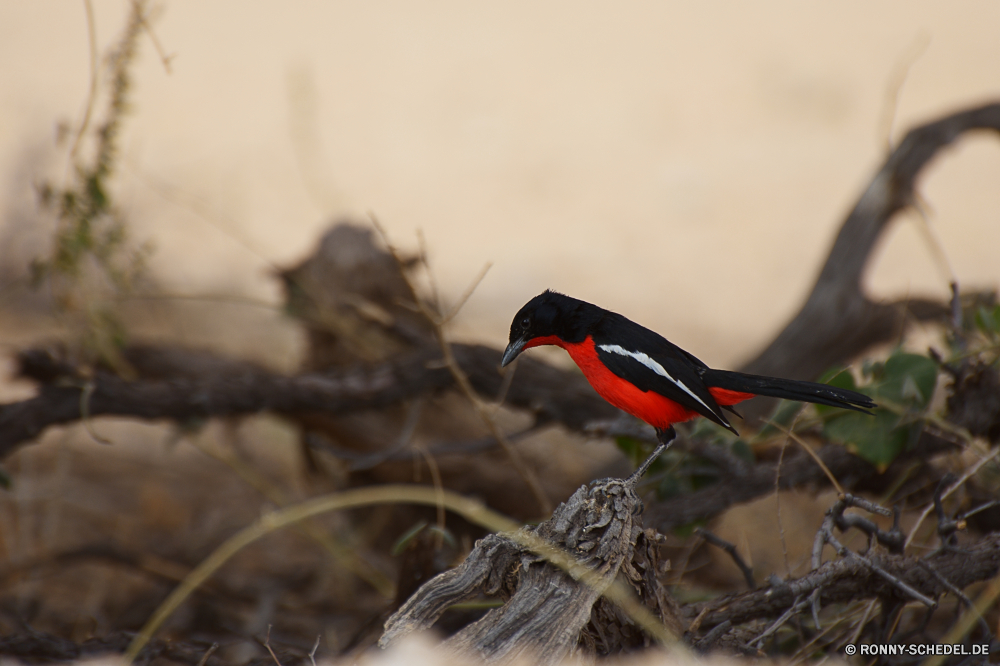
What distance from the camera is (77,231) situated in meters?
2.60

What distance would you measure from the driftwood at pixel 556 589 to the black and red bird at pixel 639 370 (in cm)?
27

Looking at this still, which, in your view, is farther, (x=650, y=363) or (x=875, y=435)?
(x=875, y=435)

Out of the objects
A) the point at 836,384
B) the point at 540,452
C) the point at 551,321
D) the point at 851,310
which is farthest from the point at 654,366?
the point at 540,452

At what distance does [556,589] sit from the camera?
1.41 meters

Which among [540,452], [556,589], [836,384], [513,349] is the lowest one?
[540,452]

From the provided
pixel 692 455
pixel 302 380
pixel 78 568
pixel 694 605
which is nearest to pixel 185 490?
pixel 78 568

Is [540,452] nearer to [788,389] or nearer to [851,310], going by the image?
[851,310]

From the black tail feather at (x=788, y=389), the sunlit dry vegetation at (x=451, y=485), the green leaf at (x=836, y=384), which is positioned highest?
the black tail feather at (x=788, y=389)

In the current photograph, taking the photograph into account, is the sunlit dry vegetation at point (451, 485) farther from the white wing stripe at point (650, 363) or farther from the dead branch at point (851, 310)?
the white wing stripe at point (650, 363)

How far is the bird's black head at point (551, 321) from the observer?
1884 millimetres

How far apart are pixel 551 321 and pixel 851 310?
2156 millimetres

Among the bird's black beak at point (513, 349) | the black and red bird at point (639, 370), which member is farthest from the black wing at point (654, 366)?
the bird's black beak at point (513, 349)

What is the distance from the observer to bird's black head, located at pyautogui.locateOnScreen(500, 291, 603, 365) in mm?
1884

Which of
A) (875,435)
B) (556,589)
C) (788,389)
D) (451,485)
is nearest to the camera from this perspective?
(556,589)
